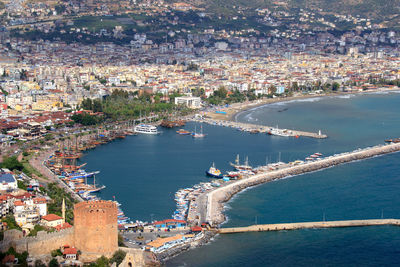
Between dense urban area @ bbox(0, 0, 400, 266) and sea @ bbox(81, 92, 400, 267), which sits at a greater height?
dense urban area @ bbox(0, 0, 400, 266)

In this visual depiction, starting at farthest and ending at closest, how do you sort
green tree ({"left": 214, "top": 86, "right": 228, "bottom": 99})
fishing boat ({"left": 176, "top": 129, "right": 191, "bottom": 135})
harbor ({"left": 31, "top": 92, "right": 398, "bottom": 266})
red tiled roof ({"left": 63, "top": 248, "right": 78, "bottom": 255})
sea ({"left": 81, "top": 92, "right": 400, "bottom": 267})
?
green tree ({"left": 214, "top": 86, "right": 228, "bottom": 99}) → fishing boat ({"left": 176, "top": 129, "right": 191, "bottom": 135}) → harbor ({"left": 31, "top": 92, "right": 398, "bottom": 266}) → sea ({"left": 81, "top": 92, "right": 400, "bottom": 267}) → red tiled roof ({"left": 63, "top": 248, "right": 78, "bottom": 255})

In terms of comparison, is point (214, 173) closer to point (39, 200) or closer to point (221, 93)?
point (39, 200)

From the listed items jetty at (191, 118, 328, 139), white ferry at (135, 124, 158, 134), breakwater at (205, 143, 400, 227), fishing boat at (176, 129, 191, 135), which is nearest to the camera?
breakwater at (205, 143, 400, 227)

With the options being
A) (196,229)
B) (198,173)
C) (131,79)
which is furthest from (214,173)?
(131,79)

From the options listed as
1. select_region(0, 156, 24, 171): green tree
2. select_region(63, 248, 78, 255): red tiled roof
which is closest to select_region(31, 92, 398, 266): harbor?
select_region(63, 248, 78, 255): red tiled roof

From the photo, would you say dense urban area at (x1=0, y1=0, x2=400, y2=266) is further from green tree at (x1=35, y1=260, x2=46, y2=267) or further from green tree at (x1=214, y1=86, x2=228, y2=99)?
green tree at (x1=214, y1=86, x2=228, y2=99)

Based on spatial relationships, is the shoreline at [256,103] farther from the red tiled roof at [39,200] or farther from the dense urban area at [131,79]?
the red tiled roof at [39,200]

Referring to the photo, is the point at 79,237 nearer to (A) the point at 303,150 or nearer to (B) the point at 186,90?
(A) the point at 303,150
